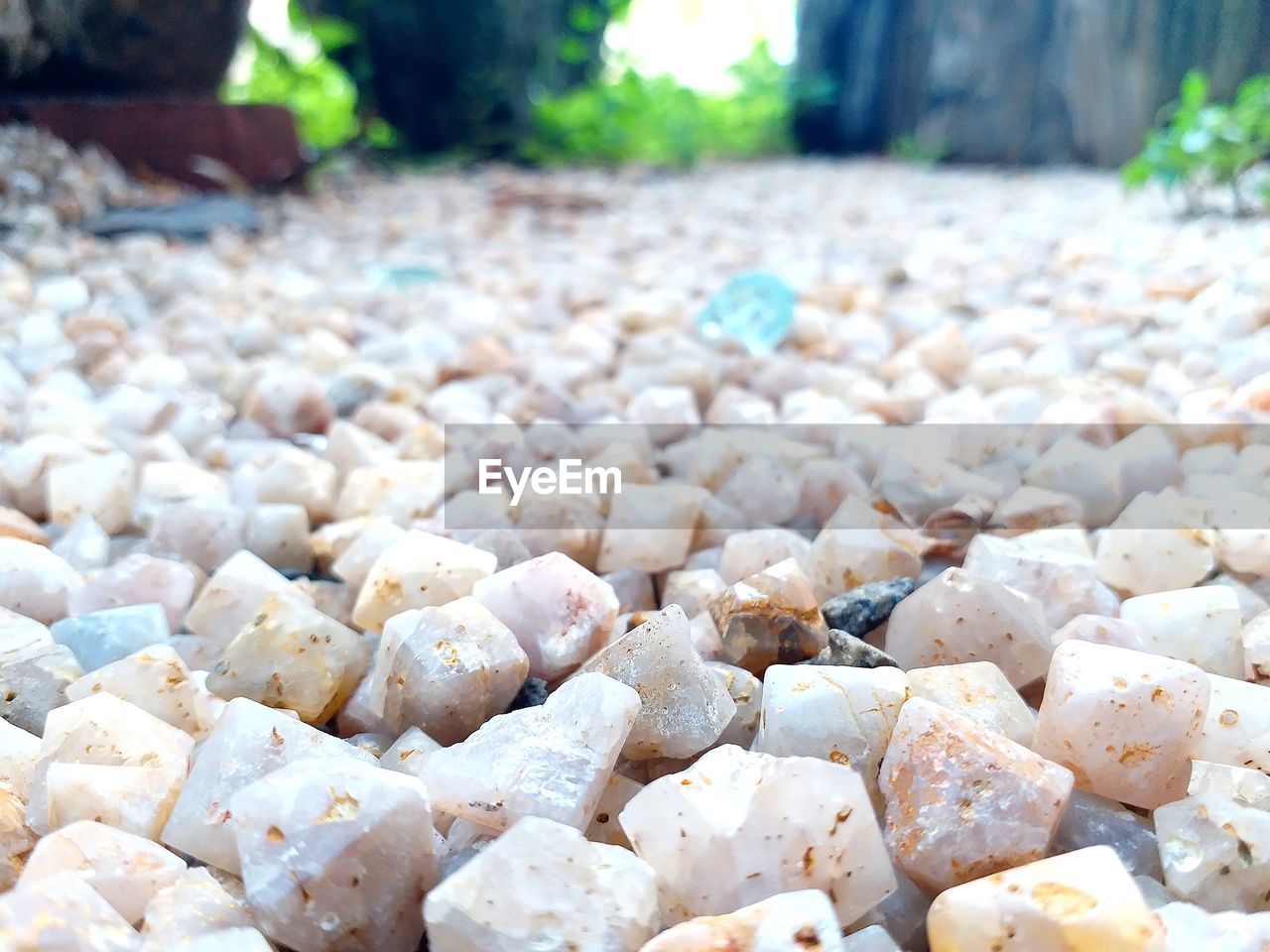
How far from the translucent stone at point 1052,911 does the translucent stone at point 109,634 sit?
1.87ft

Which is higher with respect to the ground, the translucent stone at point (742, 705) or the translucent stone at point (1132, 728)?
the translucent stone at point (1132, 728)

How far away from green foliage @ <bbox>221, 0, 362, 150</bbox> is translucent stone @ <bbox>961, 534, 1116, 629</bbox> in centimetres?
323

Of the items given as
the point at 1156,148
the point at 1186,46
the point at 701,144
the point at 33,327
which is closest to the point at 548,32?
the point at 701,144

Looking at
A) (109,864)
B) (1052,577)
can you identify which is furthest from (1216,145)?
(109,864)

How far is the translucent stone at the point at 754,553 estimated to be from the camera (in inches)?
32.5

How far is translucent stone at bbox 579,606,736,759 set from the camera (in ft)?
1.92

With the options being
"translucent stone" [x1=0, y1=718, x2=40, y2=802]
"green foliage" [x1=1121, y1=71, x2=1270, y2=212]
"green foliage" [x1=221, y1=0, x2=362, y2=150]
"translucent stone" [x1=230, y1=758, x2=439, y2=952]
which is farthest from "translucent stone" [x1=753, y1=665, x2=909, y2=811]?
"green foliage" [x1=221, y1=0, x2=362, y2=150]

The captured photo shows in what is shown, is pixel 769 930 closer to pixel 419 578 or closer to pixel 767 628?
pixel 767 628

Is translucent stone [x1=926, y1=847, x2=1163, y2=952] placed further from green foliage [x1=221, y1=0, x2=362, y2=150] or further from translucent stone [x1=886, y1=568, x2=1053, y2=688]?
green foliage [x1=221, y1=0, x2=362, y2=150]

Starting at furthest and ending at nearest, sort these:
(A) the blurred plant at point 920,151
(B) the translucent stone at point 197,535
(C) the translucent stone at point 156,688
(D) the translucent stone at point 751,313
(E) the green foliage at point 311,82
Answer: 1. (A) the blurred plant at point 920,151
2. (E) the green foliage at point 311,82
3. (D) the translucent stone at point 751,313
4. (B) the translucent stone at point 197,535
5. (C) the translucent stone at point 156,688

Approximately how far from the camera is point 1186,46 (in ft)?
13.3

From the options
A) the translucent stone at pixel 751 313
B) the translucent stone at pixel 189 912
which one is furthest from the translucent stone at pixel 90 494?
the translucent stone at pixel 751 313

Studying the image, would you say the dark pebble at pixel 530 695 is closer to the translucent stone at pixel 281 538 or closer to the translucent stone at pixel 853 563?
the translucent stone at pixel 853 563

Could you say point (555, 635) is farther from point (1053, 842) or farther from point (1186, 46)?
point (1186, 46)
